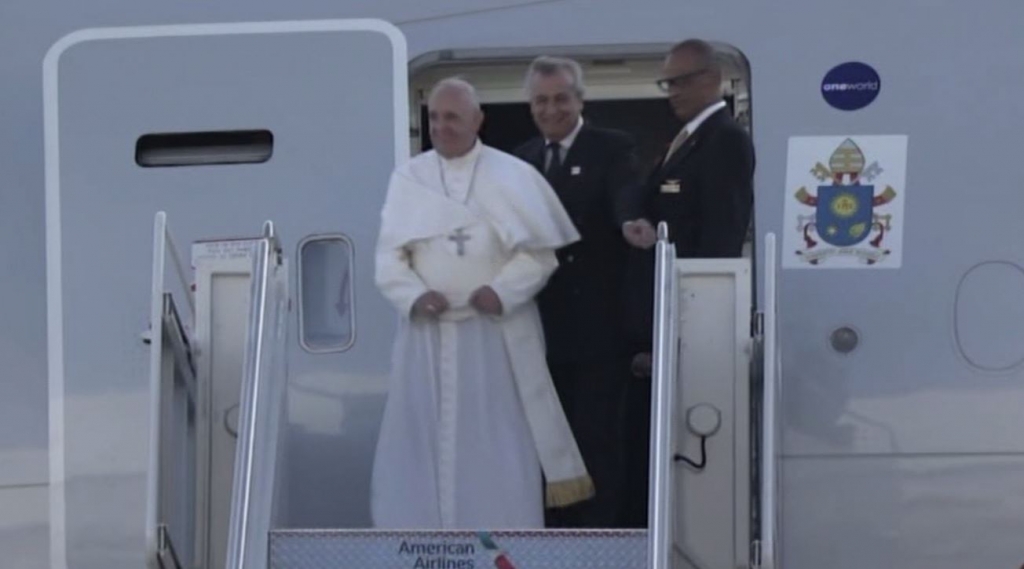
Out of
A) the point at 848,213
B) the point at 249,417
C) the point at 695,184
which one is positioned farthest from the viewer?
the point at 848,213

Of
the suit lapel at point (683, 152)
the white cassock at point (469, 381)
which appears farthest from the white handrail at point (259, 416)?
the suit lapel at point (683, 152)

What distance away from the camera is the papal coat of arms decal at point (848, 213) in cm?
587

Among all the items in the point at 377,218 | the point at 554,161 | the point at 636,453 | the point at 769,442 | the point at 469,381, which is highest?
the point at 554,161

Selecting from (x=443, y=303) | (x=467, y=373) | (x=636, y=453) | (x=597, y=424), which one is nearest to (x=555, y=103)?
(x=443, y=303)

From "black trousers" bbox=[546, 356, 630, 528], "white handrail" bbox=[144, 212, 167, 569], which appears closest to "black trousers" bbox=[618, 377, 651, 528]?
"black trousers" bbox=[546, 356, 630, 528]

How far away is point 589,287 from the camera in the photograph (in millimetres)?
5664

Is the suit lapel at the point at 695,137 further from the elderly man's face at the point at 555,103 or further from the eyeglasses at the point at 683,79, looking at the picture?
the elderly man's face at the point at 555,103

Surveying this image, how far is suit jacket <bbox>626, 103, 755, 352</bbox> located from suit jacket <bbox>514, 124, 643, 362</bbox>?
2.6 inches

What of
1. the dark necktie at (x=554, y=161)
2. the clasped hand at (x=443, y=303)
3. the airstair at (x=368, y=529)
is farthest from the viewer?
the dark necktie at (x=554, y=161)

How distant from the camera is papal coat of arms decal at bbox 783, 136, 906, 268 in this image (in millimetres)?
5871

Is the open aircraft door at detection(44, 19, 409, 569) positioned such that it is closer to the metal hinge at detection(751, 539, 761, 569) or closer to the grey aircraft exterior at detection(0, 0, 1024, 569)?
the grey aircraft exterior at detection(0, 0, 1024, 569)

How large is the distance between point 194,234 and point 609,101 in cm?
155

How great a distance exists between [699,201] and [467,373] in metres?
0.82

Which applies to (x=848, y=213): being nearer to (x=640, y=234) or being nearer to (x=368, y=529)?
(x=640, y=234)
